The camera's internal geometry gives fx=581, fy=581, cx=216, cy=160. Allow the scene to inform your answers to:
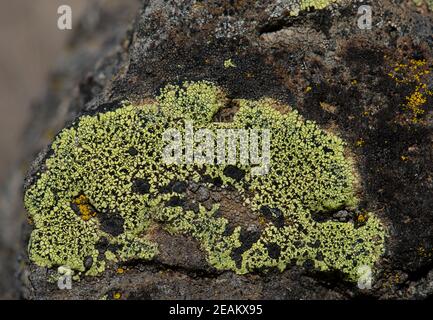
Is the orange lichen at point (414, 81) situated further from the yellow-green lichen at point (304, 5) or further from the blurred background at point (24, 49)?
the blurred background at point (24, 49)

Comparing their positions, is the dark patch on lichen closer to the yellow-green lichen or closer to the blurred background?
the yellow-green lichen

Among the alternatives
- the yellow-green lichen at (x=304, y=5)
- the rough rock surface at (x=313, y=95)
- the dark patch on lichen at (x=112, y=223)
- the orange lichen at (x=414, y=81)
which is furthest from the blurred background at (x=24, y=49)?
the orange lichen at (x=414, y=81)

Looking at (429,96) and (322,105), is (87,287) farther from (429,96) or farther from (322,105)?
(429,96)

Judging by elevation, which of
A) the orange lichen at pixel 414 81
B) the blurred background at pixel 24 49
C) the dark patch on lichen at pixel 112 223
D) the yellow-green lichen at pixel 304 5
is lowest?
the dark patch on lichen at pixel 112 223
